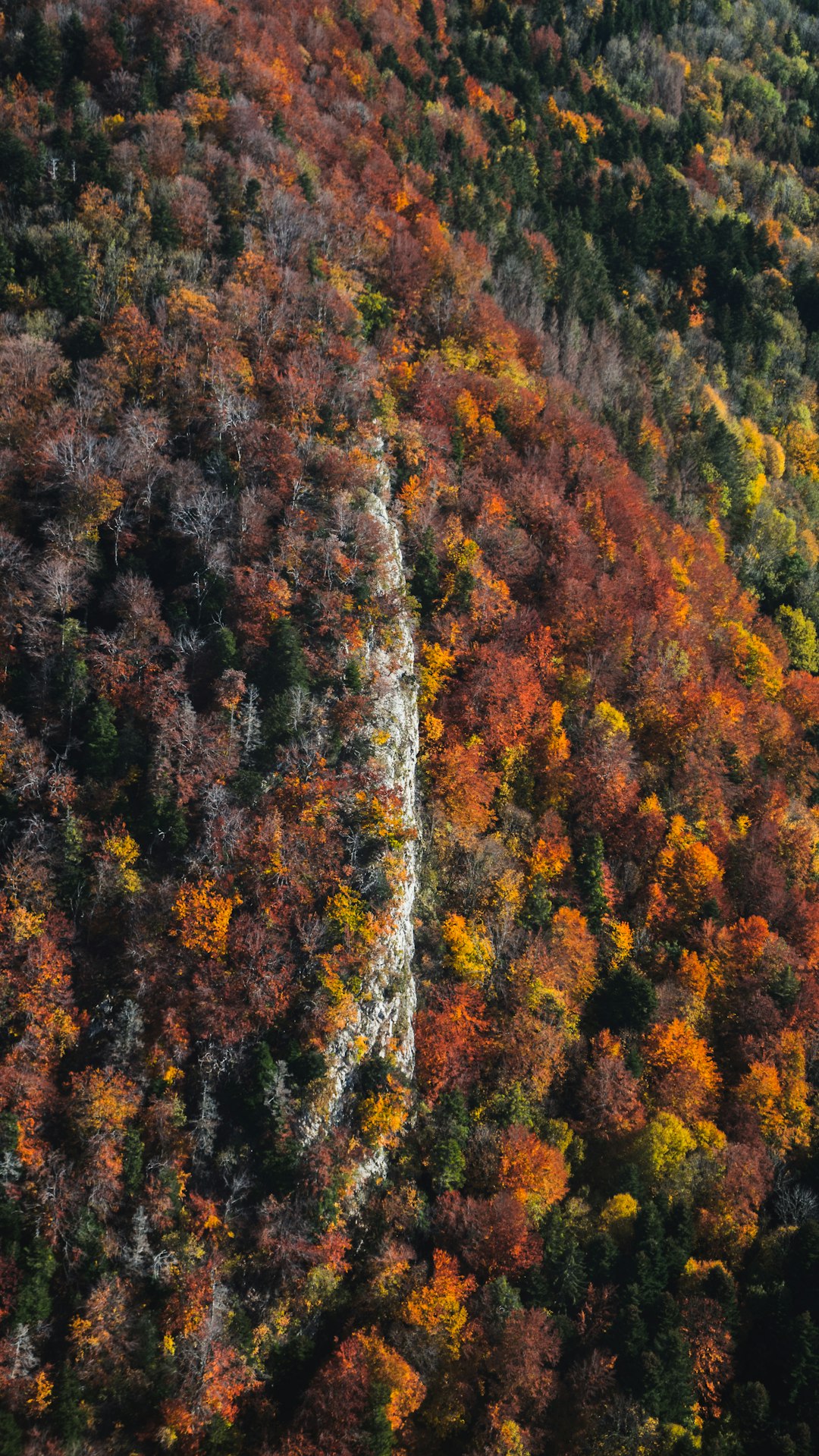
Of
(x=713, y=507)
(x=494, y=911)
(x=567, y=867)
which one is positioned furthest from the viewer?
(x=713, y=507)

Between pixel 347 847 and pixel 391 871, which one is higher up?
pixel 347 847

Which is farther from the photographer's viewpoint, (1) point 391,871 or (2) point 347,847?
(1) point 391,871

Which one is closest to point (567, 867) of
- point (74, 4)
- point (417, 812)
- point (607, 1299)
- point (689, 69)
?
point (417, 812)

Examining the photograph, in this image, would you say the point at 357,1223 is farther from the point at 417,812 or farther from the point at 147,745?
the point at 147,745

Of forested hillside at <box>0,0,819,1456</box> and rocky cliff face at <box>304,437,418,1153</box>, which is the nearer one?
forested hillside at <box>0,0,819,1456</box>
